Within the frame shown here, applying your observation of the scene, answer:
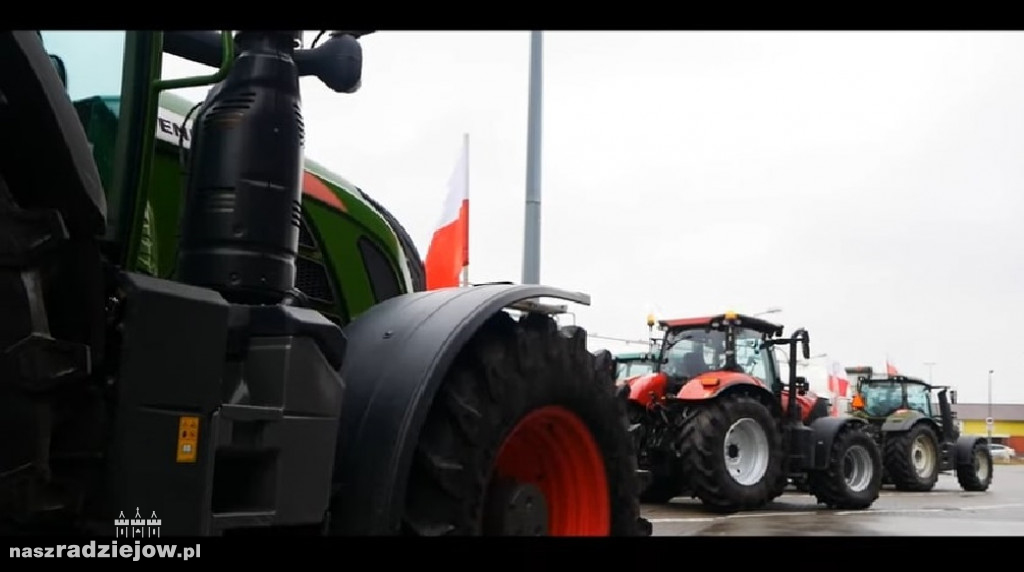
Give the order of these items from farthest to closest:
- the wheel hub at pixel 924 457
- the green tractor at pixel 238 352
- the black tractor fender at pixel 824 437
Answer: the wheel hub at pixel 924 457
the black tractor fender at pixel 824 437
the green tractor at pixel 238 352

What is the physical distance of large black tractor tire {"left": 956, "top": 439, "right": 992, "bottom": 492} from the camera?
17953 mm

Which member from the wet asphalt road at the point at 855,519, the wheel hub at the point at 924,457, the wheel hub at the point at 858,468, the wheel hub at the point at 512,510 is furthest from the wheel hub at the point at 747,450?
the wheel hub at the point at 512,510

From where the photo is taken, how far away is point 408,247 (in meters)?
4.73

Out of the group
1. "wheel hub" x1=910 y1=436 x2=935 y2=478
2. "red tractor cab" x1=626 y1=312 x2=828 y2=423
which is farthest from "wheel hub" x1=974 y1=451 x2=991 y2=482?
"red tractor cab" x1=626 y1=312 x2=828 y2=423

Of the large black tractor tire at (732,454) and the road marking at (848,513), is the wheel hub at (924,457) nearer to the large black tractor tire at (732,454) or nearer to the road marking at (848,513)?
the road marking at (848,513)

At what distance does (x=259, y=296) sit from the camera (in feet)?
9.23

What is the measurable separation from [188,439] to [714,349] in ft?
35.9

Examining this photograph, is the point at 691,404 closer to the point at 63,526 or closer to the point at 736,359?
the point at 736,359

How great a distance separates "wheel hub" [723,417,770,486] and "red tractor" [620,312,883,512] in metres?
0.01

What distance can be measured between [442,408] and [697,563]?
0.91m

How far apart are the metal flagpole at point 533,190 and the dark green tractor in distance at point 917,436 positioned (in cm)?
915

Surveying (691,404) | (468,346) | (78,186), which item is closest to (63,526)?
(78,186)

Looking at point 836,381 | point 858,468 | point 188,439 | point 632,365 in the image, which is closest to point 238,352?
point 188,439

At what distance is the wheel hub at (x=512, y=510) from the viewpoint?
3.29 metres
